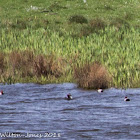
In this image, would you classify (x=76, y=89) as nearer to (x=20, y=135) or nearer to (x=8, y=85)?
(x=8, y=85)

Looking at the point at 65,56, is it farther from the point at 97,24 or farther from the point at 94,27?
the point at 97,24

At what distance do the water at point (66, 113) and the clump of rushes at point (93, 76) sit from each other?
30 cm

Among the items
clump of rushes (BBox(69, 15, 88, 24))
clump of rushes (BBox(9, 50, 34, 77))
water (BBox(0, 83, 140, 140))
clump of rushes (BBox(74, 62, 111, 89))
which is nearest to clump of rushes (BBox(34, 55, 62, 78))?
clump of rushes (BBox(9, 50, 34, 77))

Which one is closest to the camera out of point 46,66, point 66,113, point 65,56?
point 66,113

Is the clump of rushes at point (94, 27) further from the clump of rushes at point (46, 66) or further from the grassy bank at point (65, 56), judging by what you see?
the clump of rushes at point (46, 66)

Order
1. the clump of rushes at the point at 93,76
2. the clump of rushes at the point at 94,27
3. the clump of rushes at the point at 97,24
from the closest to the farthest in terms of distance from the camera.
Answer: the clump of rushes at the point at 93,76 → the clump of rushes at the point at 94,27 → the clump of rushes at the point at 97,24

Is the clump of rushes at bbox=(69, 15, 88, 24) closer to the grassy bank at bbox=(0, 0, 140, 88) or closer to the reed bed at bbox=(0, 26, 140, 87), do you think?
the grassy bank at bbox=(0, 0, 140, 88)

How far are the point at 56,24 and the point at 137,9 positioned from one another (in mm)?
8773

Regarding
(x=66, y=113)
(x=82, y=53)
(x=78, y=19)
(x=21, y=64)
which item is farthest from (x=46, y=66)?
(x=78, y=19)

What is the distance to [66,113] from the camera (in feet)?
55.1

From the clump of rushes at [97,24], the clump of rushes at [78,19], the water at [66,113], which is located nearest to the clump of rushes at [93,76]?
the water at [66,113]

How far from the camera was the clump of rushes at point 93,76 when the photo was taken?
20.7m

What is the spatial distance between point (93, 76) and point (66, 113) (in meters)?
4.11

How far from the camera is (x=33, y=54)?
2386cm
